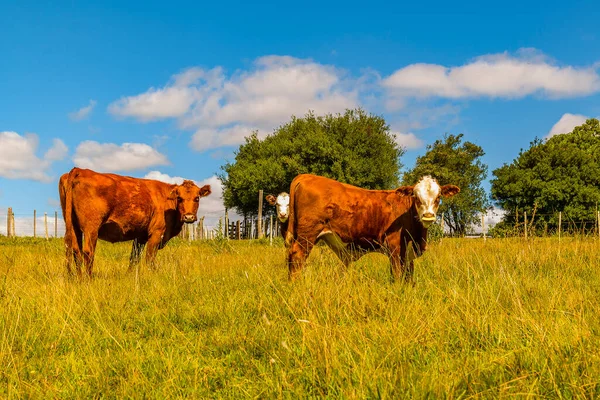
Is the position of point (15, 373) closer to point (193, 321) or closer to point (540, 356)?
point (193, 321)

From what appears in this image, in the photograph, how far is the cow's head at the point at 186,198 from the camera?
968 cm

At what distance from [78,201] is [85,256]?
3.35ft

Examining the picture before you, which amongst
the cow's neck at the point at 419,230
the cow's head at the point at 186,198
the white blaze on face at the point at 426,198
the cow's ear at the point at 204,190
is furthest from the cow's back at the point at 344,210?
Result: the cow's ear at the point at 204,190

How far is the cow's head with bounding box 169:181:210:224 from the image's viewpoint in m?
9.68

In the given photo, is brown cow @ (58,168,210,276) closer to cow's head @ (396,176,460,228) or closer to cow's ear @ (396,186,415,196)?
cow's ear @ (396,186,415,196)

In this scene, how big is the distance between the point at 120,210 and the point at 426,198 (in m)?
5.61

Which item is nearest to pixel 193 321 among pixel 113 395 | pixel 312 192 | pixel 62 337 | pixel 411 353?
pixel 62 337

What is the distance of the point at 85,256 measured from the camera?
805 centimetres

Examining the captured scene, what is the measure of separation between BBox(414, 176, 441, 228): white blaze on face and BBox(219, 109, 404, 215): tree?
33.1 m

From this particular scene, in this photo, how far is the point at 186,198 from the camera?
9.74 m

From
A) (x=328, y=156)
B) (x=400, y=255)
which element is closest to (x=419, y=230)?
(x=400, y=255)

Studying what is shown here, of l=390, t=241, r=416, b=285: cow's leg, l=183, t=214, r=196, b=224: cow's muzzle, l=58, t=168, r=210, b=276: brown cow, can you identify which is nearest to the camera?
l=390, t=241, r=416, b=285: cow's leg

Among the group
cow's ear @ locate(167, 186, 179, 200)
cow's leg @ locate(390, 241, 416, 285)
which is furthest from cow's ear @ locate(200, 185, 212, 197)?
cow's leg @ locate(390, 241, 416, 285)

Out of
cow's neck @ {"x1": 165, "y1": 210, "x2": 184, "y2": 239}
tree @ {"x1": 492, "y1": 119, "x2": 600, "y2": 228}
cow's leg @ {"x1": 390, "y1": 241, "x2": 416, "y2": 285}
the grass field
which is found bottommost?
the grass field
